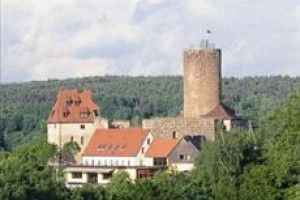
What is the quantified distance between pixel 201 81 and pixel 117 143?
6.91m

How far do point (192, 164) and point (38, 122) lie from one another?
71111mm

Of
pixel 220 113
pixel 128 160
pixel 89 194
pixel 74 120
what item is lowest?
pixel 89 194

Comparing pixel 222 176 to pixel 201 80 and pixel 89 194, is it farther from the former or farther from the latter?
pixel 201 80

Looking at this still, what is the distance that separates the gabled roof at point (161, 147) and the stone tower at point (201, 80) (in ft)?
11.2

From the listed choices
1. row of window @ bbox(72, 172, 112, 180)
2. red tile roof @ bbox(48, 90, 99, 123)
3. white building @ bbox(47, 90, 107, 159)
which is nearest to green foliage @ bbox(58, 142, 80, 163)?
white building @ bbox(47, 90, 107, 159)

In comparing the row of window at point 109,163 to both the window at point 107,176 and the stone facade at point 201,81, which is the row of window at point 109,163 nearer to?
the window at point 107,176

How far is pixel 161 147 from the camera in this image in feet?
352

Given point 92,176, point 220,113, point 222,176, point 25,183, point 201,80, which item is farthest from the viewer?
point 201,80

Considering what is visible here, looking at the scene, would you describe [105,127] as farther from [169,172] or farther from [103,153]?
[169,172]

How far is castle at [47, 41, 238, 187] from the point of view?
349 ft

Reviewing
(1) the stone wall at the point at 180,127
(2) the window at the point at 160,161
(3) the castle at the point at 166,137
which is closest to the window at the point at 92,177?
(3) the castle at the point at 166,137

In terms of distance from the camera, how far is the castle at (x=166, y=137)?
106250 millimetres

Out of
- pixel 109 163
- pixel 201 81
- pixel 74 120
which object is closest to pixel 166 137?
pixel 109 163

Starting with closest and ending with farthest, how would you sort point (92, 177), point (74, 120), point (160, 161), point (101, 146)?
1. point (160, 161)
2. point (92, 177)
3. point (101, 146)
4. point (74, 120)
